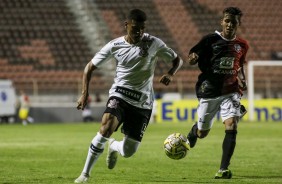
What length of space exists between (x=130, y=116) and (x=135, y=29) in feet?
3.89

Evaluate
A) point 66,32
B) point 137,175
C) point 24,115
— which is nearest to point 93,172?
point 137,175

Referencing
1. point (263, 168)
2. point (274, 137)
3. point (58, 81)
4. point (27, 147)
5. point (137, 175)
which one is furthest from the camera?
point (58, 81)

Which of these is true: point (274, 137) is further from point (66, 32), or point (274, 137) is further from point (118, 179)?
point (66, 32)

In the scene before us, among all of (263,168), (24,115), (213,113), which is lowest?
(24,115)

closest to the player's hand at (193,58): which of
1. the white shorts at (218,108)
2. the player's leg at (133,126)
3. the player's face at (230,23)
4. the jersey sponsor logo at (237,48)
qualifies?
the player's face at (230,23)

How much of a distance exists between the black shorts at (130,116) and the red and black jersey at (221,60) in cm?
169

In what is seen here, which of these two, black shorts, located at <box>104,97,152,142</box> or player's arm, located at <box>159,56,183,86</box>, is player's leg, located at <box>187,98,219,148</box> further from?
black shorts, located at <box>104,97,152,142</box>

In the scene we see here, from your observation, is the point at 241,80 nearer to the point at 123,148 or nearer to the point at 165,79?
the point at 165,79

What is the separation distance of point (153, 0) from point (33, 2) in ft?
22.2

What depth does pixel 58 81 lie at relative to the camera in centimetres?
3528

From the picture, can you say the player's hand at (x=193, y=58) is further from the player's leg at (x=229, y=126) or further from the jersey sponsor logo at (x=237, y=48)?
the player's leg at (x=229, y=126)

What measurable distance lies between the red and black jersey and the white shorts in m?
0.09

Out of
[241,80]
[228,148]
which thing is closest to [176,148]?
[228,148]

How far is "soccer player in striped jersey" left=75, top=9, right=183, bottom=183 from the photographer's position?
9.11m
